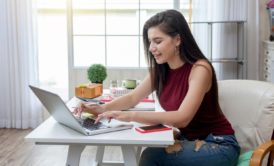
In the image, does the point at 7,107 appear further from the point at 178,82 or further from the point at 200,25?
the point at 178,82

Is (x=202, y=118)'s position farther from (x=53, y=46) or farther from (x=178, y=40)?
(x=53, y=46)

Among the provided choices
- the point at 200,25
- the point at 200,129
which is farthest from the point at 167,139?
the point at 200,25

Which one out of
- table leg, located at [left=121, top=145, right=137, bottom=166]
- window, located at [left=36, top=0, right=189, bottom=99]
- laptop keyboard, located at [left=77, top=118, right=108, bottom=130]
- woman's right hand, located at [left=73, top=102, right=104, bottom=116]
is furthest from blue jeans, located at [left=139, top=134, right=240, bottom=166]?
window, located at [left=36, top=0, right=189, bottom=99]

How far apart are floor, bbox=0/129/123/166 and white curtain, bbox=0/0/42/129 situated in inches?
16.1

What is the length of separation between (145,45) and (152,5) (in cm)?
225

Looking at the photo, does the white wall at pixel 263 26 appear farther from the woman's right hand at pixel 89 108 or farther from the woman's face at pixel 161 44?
the woman's right hand at pixel 89 108

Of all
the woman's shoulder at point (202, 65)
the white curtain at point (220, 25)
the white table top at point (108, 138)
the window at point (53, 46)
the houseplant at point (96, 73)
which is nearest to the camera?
→ the white table top at point (108, 138)

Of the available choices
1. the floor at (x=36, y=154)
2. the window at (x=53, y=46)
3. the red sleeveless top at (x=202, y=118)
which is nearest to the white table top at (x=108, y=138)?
the red sleeveless top at (x=202, y=118)

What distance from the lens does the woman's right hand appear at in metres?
1.94

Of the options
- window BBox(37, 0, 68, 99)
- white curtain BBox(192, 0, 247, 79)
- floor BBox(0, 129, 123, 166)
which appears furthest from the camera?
window BBox(37, 0, 68, 99)

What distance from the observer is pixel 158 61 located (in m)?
1.96

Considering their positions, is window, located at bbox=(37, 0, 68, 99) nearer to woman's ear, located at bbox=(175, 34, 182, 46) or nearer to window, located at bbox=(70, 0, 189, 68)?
window, located at bbox=(70, 0, 189, 68)

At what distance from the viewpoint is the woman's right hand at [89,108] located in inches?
76.5

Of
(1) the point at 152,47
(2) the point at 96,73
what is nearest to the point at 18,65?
(2) the point at 96,73
